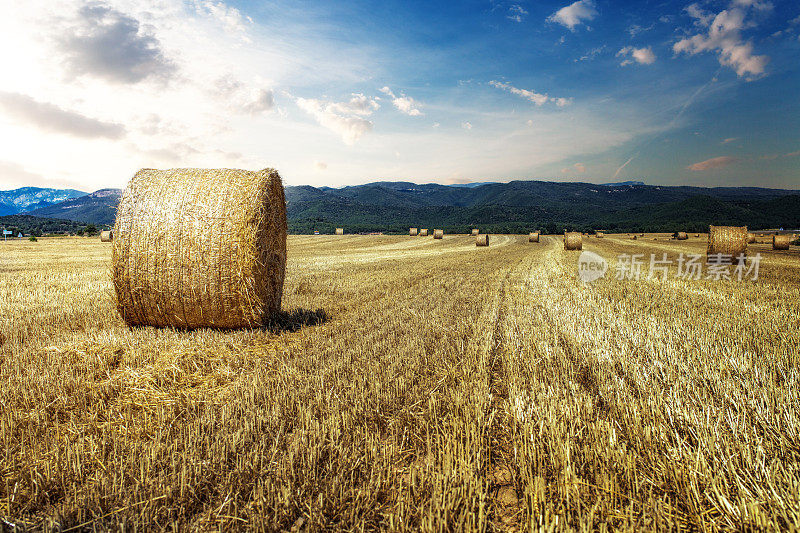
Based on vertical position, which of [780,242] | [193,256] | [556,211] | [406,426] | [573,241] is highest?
[556,211]

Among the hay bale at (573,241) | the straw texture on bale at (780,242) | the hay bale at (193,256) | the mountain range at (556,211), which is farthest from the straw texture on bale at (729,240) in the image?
the mountain range at (556,211)

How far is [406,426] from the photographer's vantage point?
302 cm

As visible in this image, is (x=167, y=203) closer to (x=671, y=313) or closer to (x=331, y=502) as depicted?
(x=331, y=502)

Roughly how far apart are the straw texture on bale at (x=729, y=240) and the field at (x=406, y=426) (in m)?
15.8

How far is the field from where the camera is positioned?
2.08 meters

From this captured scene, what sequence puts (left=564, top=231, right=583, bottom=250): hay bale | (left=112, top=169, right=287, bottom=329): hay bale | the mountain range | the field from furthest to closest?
the mountain range → (left=564, top=231, right=583, bottom=250): hay bale → (left=112, top=169, right=287, bottom=329): hay bale → the field

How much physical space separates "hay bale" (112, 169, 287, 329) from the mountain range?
1217cm

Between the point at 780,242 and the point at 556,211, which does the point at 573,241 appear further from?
the point at 556,211

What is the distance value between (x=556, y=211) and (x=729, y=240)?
349 feet

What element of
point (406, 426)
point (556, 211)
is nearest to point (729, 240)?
point (406, 426)

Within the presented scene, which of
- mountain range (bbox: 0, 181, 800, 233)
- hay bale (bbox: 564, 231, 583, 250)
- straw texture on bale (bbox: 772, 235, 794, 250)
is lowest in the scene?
straw texture on bale (bbox: 772, 235, 794, 250)

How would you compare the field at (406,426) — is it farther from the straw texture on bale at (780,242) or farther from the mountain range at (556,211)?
the straw texture on bale at (780,242)

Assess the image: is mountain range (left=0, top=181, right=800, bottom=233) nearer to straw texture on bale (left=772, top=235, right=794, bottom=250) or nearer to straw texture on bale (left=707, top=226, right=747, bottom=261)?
straw texture on bale (left=707, top=226, right=747, bottom=261)

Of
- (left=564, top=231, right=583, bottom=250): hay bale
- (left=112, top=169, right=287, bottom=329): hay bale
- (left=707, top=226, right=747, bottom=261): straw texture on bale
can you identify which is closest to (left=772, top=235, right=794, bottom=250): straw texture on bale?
(left=707, top=226, right=747, bottom=261): straw texture on bale
